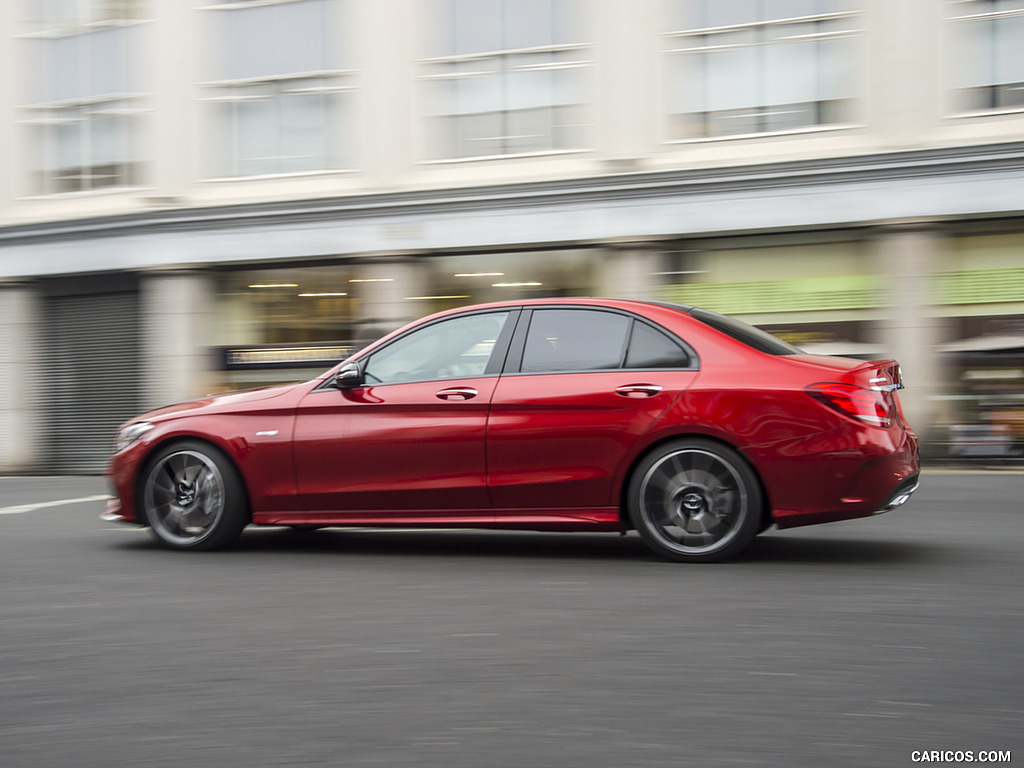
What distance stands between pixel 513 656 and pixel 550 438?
6.83 ft

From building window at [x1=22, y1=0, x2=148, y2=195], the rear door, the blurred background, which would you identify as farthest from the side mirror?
building window at [x1=22, y1=0, x2=148, y2=195]

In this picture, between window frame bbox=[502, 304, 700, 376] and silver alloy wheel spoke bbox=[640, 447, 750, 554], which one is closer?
silver alloy wheel spoke bbox=[640, 447, 750, 554]

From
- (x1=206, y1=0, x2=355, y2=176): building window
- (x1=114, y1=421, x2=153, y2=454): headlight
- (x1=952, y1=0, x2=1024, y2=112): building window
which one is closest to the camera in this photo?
(x1=114, y1=421, x2=153, y2=454): headlight

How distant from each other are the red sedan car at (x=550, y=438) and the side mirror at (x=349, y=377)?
0.05 ft

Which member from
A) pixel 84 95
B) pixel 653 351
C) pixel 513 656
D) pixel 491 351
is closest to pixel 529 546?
pixel 491 351

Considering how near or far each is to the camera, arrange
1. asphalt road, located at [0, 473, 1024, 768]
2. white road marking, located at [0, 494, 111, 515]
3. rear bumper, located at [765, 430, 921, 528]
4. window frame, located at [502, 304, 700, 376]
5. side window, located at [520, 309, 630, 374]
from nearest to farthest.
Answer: asphalt road, located at [0, 473, 1024, 768], rear bumper, located at [765, 430, 921, 528], window frame, located at [502, 304, 700, 376], side window, located at [520, 309, 630, 374], white road marking, located at [0, 494, 111, 515]

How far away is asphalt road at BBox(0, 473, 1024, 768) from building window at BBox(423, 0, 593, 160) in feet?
34.1

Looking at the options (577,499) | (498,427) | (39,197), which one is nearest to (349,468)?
(498,427)

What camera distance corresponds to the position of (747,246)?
15.1m

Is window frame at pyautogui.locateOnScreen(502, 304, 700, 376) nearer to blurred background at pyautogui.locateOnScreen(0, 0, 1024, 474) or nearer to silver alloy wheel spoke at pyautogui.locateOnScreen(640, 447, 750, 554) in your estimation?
silver alloy wheel spoke at pyautogui.locateOnScreen(640, 447, 750, 554)

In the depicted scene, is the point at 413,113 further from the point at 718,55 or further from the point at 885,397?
the point at 885,397

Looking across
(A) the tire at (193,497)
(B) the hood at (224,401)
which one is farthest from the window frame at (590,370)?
(A) the tire at (193,497)

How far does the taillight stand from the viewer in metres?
5.70

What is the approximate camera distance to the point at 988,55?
14266mm
